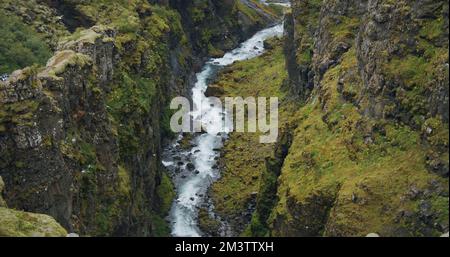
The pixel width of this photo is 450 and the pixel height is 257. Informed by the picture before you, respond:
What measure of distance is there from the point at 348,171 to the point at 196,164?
36222mm

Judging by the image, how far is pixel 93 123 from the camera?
46000 millimetres

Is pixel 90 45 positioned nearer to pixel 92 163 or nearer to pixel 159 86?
pixel 92 163

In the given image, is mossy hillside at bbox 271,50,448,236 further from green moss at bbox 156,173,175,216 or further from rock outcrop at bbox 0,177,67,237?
rock outcrop at bbox 0,177,67,237

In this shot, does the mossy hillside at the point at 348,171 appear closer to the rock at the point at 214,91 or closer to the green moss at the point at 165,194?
the green moss at the point at 165,194

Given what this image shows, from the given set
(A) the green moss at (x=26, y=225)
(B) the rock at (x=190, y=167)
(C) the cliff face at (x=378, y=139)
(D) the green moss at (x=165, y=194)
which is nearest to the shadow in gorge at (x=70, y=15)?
(B) the rock at (x=190, y=167)

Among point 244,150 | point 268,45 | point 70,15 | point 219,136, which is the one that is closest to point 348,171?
point 244,150

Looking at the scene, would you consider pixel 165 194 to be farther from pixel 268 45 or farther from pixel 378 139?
Answer: pixel 268 45

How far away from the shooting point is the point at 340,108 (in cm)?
4934

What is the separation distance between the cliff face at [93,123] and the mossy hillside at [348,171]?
47.7 feet

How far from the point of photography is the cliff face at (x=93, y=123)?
35.5m

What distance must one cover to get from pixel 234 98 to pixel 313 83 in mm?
30321

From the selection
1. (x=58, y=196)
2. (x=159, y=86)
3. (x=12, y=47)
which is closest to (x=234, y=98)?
(x=159, y=86)

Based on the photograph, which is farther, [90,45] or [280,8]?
[280,8]

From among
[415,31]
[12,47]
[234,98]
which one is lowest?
[234,98]
